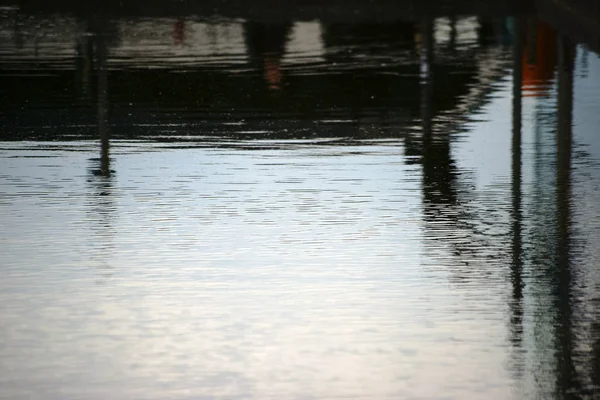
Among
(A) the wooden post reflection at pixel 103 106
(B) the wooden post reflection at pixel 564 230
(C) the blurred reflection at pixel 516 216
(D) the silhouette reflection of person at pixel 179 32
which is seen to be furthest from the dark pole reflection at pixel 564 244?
(D) the silhouette reflection of person at pixel 179 32

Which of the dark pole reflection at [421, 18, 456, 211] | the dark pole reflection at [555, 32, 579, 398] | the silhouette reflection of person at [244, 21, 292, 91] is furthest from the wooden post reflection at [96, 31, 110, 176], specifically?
the dark pole reflection at [555, 32, 579, 398]

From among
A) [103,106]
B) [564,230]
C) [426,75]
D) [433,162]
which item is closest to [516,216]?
[564,230]

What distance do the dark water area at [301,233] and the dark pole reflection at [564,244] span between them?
0.7 inches

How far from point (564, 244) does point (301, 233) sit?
1.43 m

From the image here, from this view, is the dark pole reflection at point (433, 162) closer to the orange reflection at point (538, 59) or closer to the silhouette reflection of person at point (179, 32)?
the orange reflection at point (538, 59)

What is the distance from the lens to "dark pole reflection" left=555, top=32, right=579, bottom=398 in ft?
19.6

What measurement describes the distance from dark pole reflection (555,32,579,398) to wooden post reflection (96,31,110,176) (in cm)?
313

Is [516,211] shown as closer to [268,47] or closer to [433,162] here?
[433,162]

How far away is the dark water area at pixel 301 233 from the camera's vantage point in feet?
19.9

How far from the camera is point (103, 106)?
14.7 m

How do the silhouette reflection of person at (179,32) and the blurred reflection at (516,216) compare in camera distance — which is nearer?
the blurred reflection at (516,216)

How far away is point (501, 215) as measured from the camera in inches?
363

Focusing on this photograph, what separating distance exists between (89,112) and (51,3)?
17.1 meters

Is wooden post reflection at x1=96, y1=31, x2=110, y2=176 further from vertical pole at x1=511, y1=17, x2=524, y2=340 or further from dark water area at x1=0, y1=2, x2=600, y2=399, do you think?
vertical pole at x1=511, y1=17, x2=524, y2=340
